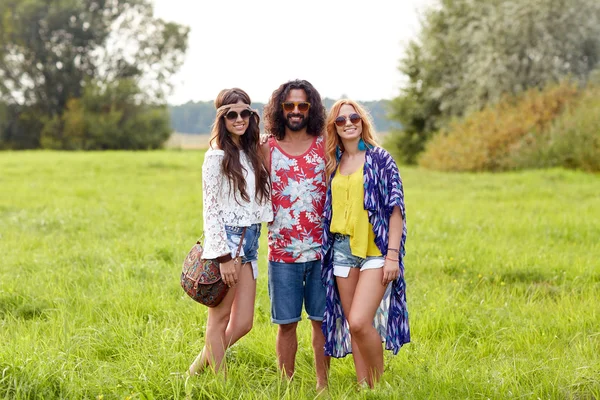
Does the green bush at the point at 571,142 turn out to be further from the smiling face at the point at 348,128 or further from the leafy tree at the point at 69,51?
the leafy tree at the point at 69,51

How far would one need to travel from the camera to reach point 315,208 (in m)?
4.05

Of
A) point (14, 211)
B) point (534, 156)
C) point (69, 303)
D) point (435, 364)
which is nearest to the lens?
point (435, 364)

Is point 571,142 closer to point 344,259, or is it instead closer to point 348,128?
point 348,128

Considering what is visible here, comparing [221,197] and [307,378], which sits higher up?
[221,197]

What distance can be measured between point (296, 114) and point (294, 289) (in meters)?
1.12

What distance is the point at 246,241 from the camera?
3.95 metres

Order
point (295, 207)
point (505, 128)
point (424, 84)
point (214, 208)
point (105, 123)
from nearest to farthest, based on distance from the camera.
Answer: point (214, 208), point (295, 207), point (505, 128), point (424, 84), point (105, 123)

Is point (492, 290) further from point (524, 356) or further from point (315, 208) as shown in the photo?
point (315, 208)

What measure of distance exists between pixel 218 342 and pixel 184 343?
30.4 inches

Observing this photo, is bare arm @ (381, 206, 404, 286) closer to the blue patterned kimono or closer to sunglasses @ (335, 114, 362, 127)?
the blue patterned kimono

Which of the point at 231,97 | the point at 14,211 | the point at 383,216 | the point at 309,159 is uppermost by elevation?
the point at 231,97

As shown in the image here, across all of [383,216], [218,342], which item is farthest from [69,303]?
[383,216]

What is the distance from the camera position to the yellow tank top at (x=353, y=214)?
12.7ft

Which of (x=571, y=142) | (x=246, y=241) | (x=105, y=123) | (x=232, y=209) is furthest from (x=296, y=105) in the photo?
(x=105, y=123)
